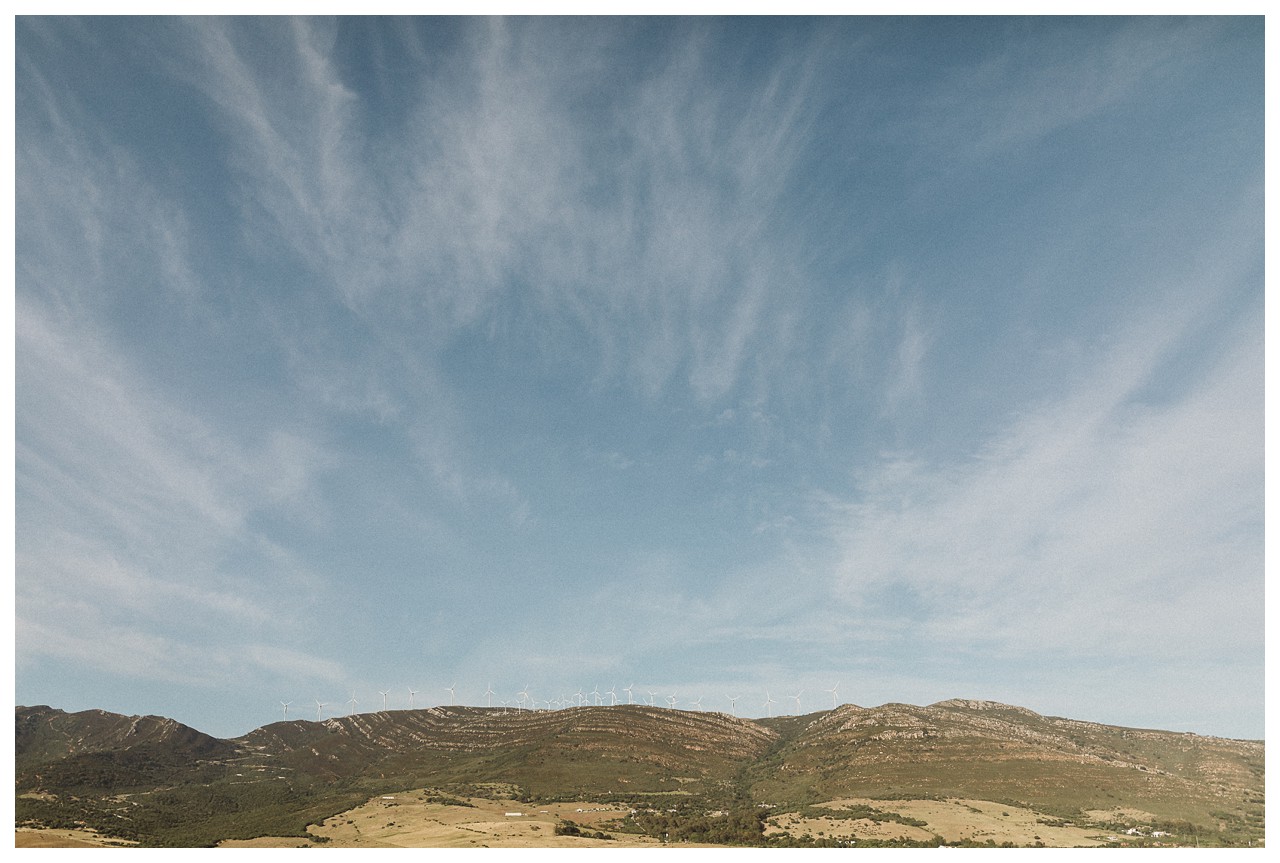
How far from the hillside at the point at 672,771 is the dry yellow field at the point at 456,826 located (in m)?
3.21

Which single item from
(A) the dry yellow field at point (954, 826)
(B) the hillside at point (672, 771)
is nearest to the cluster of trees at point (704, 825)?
(B) the hillside at point (672, 771)

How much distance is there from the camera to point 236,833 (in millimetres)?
71062

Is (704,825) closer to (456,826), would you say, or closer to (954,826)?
(954,826)

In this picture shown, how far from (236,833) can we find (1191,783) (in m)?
96.6

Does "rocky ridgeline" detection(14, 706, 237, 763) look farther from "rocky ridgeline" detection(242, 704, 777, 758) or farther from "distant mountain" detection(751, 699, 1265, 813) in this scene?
"distant mountain" detection(751, 699, 1265, 813)

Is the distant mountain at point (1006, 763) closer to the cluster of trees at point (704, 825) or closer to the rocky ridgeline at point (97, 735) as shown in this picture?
the cluster of trees at point (704, 825)

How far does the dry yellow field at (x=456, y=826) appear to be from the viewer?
5938cm

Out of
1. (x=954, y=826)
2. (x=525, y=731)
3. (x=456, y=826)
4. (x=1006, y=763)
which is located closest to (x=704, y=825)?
(x=954, y=826)

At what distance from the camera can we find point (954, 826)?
217ft

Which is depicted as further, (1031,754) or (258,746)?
(258,746)
